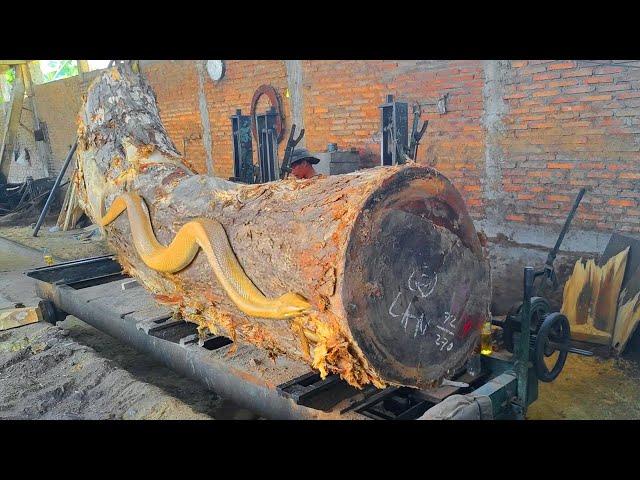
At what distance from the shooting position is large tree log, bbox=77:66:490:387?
204 centimetres

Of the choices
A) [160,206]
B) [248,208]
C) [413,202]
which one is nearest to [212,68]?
[160,206]

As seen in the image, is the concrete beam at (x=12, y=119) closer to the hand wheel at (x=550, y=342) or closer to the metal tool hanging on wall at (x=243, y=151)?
the metal tool hanging on wall at (x=243, y=151)

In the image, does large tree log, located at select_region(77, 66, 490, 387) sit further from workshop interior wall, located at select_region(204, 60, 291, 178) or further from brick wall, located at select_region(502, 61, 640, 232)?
workshop interior wall, located at select_region(204, 60, 291, 178)

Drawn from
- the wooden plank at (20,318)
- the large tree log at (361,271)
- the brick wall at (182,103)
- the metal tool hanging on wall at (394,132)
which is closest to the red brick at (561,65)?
the metal tool hanging on wall at (394,132)

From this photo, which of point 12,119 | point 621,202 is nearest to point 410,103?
point 621,202

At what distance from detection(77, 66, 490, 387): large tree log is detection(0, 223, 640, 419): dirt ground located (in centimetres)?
75

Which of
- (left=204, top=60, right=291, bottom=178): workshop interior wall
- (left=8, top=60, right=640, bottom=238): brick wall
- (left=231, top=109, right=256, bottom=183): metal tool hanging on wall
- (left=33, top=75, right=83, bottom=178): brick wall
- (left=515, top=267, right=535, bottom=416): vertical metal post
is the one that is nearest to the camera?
(left=515, top=267, right=535, bottom=416): vertical metal post

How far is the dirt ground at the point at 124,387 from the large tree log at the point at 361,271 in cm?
75

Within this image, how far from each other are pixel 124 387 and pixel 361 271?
2.25 metres

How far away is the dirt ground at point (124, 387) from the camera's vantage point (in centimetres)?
319

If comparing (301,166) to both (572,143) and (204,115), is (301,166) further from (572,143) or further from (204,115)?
(204,115)

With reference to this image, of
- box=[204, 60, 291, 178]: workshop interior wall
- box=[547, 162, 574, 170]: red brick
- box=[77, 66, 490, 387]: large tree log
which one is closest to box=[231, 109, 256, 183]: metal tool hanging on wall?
box=[204, 60, 291, 178]: workshop interior wall

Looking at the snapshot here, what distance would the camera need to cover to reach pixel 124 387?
11.2 feet

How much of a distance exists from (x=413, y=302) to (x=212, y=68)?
8170 mm
